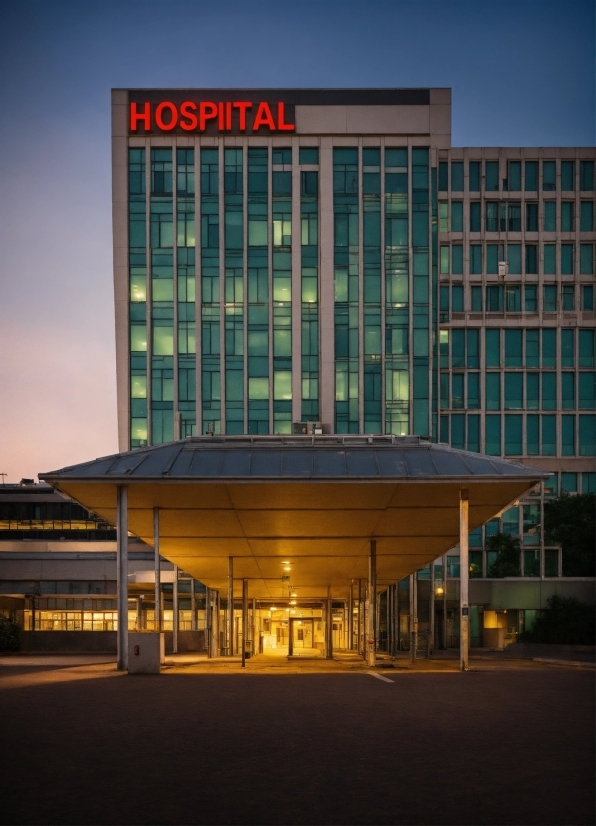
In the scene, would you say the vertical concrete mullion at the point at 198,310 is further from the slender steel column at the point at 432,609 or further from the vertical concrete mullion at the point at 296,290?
the slender steel column at the point at 432,609

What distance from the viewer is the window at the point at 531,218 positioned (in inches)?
3403

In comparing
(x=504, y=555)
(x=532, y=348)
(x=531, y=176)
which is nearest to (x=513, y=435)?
(x=532, y=348)

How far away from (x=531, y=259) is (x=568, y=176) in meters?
7.86

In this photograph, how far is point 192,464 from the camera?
90.9ft

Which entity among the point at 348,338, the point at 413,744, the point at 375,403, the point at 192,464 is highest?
the point at 348,338

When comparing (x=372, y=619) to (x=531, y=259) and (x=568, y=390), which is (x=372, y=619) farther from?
(x=531, y=259)

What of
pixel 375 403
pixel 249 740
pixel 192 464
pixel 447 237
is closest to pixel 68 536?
pixel 375 403

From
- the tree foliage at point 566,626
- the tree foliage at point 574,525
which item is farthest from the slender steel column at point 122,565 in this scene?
the tree foliage at point 574,525

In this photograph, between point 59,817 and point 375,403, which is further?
point 375,403

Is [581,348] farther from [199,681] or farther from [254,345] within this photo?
[199,681]

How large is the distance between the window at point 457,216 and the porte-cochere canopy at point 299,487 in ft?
166

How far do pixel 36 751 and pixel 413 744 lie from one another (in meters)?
4.05

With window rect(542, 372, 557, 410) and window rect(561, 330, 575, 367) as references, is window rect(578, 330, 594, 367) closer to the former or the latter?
window rect(561, 330, 575, 367)

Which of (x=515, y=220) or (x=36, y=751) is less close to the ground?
(x=515, y=220)
